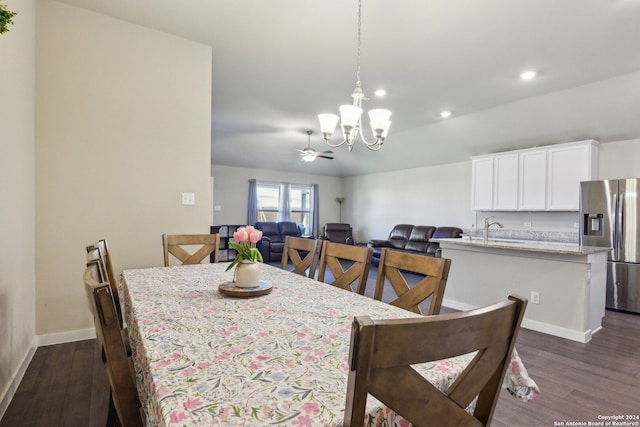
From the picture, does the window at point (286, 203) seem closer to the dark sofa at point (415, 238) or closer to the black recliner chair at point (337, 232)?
the black recliner chair at point (337, 232)

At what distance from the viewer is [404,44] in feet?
9.94

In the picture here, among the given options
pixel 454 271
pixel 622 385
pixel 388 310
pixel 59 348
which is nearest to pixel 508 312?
pixel 388 310

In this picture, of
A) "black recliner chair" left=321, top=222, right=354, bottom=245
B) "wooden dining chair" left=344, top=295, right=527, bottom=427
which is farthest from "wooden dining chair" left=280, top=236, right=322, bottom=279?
"black recliner chair" left=321, top=222, right=354, bottom=245

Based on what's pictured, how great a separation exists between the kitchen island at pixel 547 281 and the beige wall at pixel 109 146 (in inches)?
123

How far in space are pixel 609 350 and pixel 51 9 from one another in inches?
215

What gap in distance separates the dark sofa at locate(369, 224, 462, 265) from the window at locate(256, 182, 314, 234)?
2.75m

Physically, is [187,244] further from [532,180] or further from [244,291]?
[532,180]

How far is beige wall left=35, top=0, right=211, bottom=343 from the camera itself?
262cm

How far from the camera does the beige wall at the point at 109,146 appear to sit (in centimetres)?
262

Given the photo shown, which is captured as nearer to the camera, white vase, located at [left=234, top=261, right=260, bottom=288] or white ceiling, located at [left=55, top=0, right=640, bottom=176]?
white vase, located at [left=234, top=261, right=260, bottom=288]

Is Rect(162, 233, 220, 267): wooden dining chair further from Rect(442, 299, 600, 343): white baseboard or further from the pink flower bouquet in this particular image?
Rect(442, 299, 600, 343): white baseboard

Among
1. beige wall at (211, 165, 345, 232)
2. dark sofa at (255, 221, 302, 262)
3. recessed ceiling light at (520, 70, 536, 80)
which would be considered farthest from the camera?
beige wall at (211, 165, 345, 232)

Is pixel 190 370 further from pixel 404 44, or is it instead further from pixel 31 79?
pixel 404 44

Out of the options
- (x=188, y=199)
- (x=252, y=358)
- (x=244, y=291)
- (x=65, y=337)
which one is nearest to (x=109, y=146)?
(x=188, y=199)
